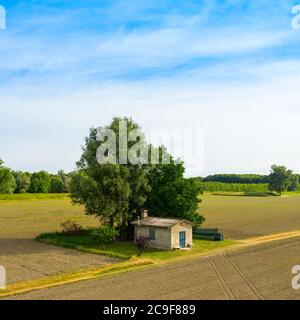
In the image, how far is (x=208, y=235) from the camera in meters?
55.0

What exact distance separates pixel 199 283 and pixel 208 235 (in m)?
25.1

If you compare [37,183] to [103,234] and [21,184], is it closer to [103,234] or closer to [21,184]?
[21,184]

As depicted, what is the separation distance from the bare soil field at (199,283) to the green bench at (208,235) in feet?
42.6

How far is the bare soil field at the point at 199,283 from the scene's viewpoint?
2723cm

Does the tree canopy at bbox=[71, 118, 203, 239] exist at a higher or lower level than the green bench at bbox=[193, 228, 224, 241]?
higher

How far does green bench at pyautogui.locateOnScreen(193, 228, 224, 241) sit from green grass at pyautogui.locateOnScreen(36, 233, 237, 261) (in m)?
1.29

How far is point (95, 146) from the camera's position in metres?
50.3

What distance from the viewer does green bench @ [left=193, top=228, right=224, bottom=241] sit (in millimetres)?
53531

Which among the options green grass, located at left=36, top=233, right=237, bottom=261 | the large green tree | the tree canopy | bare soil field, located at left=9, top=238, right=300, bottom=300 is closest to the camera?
bare soil field, located at left=9, top=238, right=300, bottom=300

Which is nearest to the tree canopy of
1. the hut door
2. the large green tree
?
the hut door

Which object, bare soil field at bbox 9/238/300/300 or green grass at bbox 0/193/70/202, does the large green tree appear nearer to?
green grass at bbox 0/193/70/202

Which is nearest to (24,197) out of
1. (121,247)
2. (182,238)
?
(121,247)

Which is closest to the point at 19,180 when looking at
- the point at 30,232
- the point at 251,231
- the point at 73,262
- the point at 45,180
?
the point at 45,180
